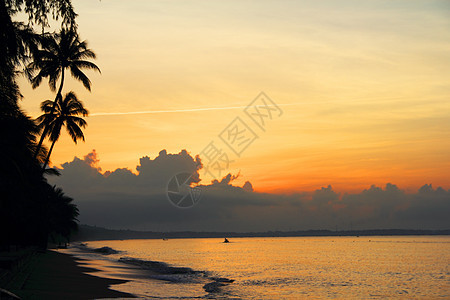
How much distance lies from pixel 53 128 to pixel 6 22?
144ft

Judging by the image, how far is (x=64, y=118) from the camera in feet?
172

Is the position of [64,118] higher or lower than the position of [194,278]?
higher

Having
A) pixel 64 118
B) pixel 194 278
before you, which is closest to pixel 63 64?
pixel 64 118

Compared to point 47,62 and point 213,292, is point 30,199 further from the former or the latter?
point 213,292

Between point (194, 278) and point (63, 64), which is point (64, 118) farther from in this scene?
point (194, 278)

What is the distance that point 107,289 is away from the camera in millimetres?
32875

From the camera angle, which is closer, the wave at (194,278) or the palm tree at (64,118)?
the wave at (194,278)

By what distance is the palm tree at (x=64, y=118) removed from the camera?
51.6 meters

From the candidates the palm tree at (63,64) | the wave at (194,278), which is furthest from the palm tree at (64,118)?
the wave at (194,278)

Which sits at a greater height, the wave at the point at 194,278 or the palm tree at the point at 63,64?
the palm tree at the point at 63,64

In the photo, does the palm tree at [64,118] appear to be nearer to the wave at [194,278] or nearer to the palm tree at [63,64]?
the palm tree at [63,64]

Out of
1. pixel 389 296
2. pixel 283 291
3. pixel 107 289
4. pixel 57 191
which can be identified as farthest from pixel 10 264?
pixel 57 191

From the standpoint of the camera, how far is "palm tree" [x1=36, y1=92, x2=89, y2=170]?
169ft

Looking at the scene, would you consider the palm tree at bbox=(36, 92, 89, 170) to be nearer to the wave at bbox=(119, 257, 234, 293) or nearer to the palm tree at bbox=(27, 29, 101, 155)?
the palm tree at bbox=(27, 29, 101, 155)
